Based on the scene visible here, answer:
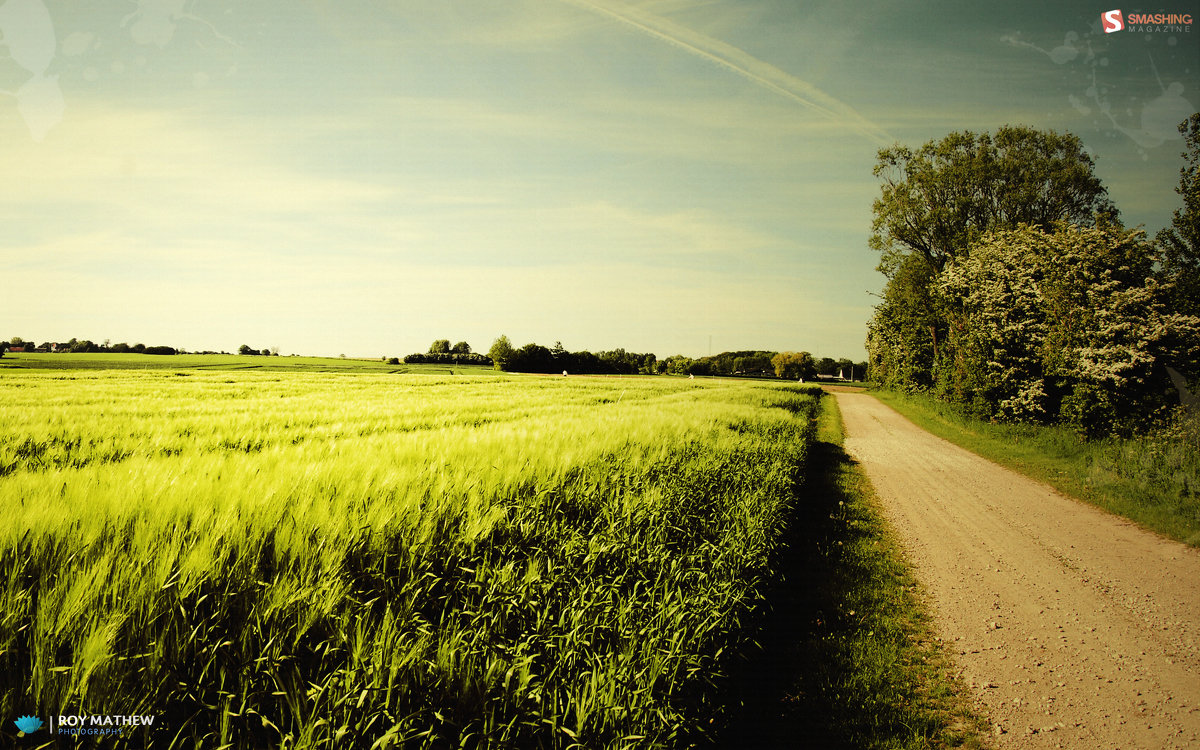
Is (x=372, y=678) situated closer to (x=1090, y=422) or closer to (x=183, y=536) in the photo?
(x=183, y=536)

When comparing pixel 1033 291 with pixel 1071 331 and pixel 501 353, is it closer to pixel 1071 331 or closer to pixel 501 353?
pixel 1071 331

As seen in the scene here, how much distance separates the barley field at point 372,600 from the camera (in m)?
1.91

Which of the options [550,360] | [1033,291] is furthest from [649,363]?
[1033,291]

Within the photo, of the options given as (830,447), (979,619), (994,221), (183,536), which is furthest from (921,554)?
(994,221)

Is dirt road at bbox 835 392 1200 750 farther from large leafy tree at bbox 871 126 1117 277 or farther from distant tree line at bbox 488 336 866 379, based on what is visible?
distant tree line at bbox 488 336 866 379

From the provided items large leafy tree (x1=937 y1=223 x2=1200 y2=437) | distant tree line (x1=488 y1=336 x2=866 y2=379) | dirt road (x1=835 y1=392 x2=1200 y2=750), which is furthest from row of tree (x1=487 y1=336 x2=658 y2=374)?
dirt road (x1=835 y1=392 x2=1200 y2=750)

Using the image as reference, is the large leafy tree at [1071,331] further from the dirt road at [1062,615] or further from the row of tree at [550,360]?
the row of tree at [550,360]

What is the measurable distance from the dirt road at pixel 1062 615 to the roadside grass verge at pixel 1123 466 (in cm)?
64

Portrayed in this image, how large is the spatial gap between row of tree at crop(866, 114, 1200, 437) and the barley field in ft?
57.4

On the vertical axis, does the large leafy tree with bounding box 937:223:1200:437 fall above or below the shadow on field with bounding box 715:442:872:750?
above

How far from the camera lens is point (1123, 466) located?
11055 millimetres

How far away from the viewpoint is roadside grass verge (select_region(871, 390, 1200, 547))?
862 cm

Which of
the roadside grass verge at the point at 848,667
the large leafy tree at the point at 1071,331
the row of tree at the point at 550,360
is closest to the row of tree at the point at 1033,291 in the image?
the large leafy tree at the point at 1071,331

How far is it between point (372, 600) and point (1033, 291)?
26.1 metres
